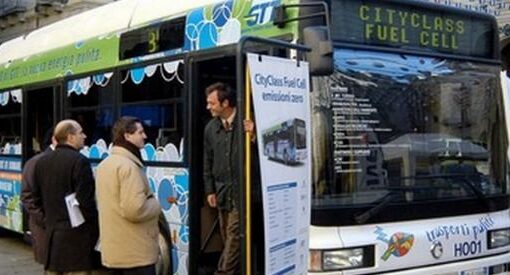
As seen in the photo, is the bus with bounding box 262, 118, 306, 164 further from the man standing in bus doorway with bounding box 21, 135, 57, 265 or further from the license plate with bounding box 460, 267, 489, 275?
the license plate with bounding box 460, 267, 489, 275

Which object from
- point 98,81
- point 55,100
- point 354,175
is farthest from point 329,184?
point 55,100

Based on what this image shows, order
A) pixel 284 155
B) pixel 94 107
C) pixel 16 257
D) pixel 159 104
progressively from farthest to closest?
pixel 16 257, pixel 94 107, pixel 159 104, pixel 284 155

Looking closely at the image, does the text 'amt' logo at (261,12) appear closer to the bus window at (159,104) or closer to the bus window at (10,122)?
the bus window at (159,104)

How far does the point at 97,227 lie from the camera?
5164mm

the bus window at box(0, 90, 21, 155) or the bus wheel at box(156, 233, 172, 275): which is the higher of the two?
the bus window at box(0, 90, 21, 155)

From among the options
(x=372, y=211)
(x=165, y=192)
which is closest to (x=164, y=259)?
(x=165, y=192)

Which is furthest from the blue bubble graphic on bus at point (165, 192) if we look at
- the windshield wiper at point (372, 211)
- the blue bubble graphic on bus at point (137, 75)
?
the windshield wiper at point (372, 211)

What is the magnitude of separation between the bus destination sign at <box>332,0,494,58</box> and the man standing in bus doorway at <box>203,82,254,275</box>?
0.97 meters

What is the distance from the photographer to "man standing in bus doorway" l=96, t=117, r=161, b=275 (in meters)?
4.62

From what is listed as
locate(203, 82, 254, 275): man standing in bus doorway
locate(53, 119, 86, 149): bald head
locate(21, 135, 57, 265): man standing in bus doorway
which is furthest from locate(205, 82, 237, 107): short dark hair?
locate(21, 135, 57, 265): man standing in bus doorway

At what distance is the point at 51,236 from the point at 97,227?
0.33m

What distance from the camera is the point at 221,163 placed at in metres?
5.46

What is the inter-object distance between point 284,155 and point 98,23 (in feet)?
13.9

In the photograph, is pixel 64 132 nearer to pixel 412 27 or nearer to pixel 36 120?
pixel 412 27
